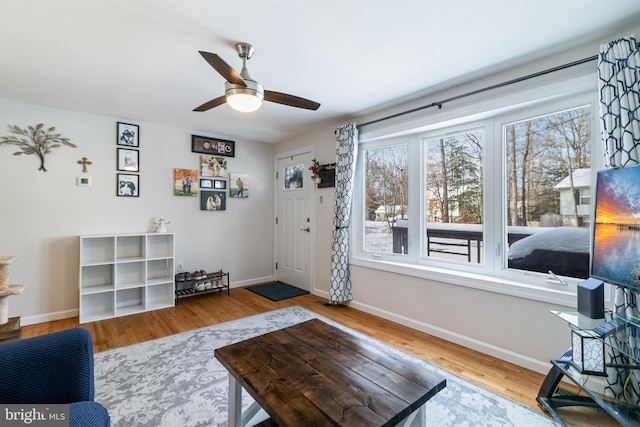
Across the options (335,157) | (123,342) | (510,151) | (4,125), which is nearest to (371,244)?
(335,157)

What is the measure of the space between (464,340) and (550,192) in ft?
4.82

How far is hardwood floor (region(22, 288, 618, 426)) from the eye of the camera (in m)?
2.03

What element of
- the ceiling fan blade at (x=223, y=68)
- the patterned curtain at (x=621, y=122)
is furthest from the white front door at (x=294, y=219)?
the patterned curtain at (x=621, y=122)

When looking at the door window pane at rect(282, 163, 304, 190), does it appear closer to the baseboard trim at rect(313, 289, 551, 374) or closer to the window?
the window

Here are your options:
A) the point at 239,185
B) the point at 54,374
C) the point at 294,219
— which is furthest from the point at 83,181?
Result: the point at 54,374

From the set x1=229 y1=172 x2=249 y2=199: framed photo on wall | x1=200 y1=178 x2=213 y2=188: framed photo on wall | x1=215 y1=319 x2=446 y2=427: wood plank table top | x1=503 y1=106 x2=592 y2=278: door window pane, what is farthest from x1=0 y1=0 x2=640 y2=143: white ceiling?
x1=215 y1=319 x2=446 y2=427: wood plank table top

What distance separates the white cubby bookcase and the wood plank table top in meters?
2.61

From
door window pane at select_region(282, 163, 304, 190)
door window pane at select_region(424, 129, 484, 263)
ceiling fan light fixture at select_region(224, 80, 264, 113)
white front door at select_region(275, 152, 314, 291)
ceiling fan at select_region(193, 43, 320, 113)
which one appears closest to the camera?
ceiling fan at select_region(193, 43, 320, 113)

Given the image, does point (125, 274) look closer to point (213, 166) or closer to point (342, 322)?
point (213, 166)

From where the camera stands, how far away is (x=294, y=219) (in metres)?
4.68

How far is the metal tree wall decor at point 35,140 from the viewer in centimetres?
307

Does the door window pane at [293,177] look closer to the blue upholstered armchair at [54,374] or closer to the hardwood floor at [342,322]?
the hardwood floor at [342,322]

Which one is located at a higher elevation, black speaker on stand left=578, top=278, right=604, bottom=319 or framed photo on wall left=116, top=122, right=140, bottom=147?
framed photo on wall left=116, top=122, right=140, bottom=147

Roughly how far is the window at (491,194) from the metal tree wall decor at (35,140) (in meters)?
3.57
